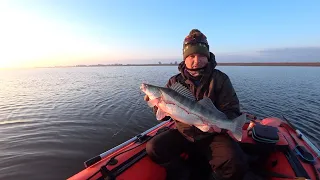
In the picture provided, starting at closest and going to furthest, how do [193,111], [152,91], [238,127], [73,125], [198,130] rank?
Result: [238,127]
[193,111]
[152,91]
[198,130]
[73,125]

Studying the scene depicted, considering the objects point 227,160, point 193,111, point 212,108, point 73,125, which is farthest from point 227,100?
point 73,125

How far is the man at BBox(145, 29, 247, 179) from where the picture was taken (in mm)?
4020

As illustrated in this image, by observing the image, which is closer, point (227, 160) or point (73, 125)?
point (227, 160)

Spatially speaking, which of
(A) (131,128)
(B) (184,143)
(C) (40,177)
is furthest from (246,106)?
(C) (40,177)

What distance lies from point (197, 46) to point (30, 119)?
459 inches

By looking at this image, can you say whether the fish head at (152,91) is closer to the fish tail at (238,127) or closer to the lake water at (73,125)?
the fish tail at (238,127)

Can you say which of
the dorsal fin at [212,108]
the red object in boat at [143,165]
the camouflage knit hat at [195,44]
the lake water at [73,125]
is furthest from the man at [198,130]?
the lake water at [73,125]

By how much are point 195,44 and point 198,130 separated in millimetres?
1756

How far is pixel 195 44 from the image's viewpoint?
441cm

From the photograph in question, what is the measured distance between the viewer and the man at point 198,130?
4020mm

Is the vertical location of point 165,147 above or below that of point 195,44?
below

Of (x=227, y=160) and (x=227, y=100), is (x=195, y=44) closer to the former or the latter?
(x=227, y=100)

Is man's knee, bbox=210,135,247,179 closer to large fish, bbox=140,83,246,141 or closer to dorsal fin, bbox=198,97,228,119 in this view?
large fish, bbox=140,83,246,141

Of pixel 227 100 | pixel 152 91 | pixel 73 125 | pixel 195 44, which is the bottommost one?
pixel 73 125
